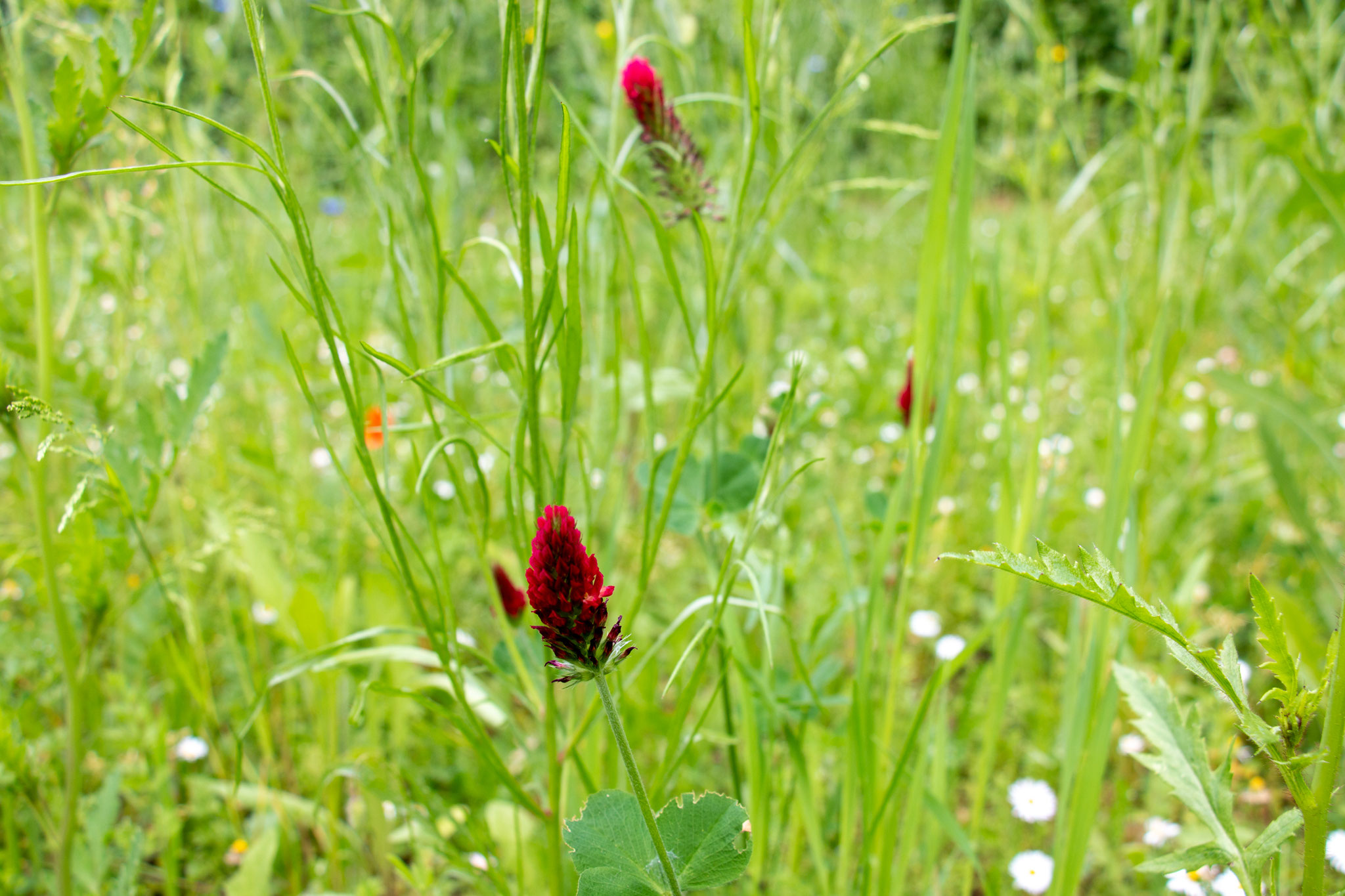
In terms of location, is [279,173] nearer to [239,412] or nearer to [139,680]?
[139,680]

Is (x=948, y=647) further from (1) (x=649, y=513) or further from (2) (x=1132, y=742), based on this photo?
(1) (x=649, y=513)

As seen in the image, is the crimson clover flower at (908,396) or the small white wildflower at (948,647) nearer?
the crimson clover flower at (908,396)

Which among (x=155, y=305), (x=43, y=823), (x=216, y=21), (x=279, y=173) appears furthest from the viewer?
(x=216, y=21)

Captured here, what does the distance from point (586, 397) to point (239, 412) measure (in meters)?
0.89

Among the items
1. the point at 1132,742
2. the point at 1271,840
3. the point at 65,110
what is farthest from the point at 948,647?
the point at 65,110

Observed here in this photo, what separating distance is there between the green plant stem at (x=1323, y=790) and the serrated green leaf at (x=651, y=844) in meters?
0.36

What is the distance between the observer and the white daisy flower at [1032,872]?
104 cm

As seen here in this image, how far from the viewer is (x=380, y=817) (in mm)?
1096

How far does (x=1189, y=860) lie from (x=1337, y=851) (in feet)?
1.87

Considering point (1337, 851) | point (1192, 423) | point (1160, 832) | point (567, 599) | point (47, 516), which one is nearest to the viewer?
point (567, 599)

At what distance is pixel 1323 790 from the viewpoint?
1.81 ft

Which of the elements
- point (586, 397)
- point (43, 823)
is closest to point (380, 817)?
point (43, 823)

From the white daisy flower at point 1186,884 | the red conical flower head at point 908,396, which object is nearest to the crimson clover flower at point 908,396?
the red conical flower head at point 908,396

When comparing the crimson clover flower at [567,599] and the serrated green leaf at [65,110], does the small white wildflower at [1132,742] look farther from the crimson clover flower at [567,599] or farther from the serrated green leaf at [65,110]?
the serrated green leaf at [65,110]
